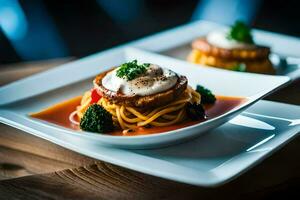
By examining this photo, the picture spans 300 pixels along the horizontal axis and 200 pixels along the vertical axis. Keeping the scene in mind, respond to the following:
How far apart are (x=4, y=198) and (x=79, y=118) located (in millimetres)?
985

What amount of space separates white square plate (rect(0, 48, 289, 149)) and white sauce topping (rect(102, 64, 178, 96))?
44cm

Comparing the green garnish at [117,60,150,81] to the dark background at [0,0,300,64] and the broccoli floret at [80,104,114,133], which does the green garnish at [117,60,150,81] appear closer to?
the broccoli floret at [80,104,114,133]

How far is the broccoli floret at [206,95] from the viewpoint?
3.99 metres

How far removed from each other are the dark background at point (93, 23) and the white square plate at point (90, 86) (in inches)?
152

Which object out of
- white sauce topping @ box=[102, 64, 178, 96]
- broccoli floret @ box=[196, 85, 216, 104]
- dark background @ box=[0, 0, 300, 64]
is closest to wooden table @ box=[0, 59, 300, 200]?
white sauce topping @ box=[102, 64, 178, 96]

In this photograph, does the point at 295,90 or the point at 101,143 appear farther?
the point at 295,90

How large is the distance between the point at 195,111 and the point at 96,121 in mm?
639

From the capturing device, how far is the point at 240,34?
532cm

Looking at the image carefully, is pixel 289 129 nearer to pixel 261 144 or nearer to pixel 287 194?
pixel 261 144

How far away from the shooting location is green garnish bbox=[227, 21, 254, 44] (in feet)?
17.5

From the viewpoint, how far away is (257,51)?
5.20m

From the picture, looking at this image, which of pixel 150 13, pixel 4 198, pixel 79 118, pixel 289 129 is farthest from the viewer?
pixel 150 13

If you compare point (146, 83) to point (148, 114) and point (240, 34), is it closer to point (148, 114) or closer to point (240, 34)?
point (148, 114)

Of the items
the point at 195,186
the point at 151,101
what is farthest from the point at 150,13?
the point at 195,186
